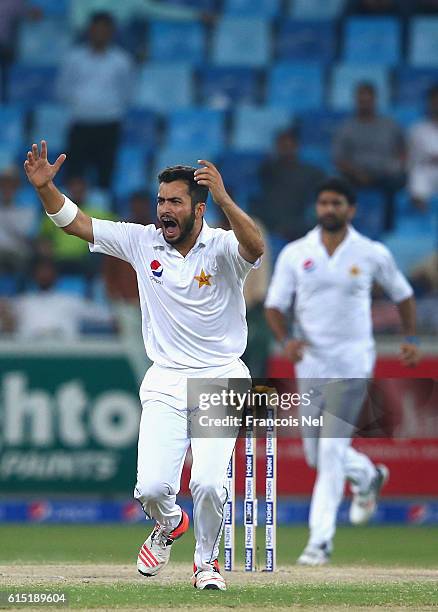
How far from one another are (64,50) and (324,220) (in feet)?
23.8

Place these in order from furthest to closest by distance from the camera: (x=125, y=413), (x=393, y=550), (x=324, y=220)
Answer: (x=125, y=413)
(x=393, y=550)
(x=324, y=220)

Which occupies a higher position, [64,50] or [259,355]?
[64,50]

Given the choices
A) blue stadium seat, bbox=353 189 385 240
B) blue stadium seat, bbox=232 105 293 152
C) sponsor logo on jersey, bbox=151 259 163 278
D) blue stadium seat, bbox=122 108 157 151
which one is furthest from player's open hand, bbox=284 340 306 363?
blue stadium seat, bbox=122 108 157 151

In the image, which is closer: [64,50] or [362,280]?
[362,280]

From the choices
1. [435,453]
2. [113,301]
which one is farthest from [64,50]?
[435,453]

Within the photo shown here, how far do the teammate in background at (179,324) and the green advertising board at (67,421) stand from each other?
16.6 ft

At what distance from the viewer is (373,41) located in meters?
15.7

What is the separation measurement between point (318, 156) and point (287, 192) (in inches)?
46.8

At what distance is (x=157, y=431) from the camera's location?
662cm

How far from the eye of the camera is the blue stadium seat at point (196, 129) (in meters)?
15.0

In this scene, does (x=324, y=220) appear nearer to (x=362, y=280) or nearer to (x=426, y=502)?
(x=362, y=280)

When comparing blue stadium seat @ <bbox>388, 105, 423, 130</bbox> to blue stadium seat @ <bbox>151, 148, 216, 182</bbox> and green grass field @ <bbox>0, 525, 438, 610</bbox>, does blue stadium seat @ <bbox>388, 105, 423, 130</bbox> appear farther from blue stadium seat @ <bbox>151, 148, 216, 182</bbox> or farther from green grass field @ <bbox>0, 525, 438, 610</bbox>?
green grass field @ <bbox>0, 525, 438, 610</bbox>

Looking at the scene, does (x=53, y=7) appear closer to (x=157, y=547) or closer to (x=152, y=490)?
(x=157, y=547)

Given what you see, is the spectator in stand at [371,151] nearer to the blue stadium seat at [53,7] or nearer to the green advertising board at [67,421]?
the green advertising board at [67,421]
